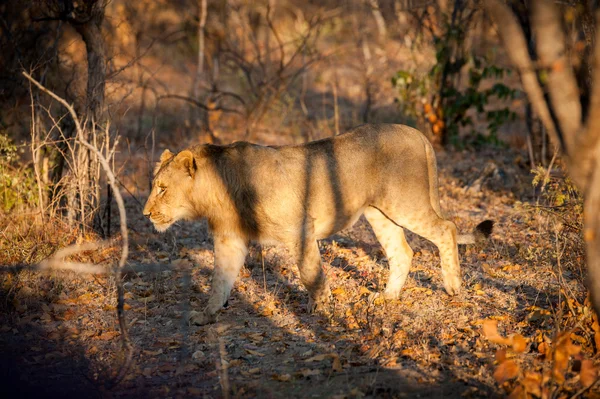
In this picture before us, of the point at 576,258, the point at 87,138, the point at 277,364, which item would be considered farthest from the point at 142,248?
the point at 576,258

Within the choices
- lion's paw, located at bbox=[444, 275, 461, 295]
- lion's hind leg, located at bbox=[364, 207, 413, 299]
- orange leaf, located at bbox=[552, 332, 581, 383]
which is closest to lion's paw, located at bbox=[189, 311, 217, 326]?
lion's hind leg, located at bbox=[364, 207, 413, 299]

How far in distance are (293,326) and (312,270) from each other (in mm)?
543

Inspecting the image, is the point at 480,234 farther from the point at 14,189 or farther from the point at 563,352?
the point at 14,189

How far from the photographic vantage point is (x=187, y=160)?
236 inches

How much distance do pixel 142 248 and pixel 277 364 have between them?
3.72 m

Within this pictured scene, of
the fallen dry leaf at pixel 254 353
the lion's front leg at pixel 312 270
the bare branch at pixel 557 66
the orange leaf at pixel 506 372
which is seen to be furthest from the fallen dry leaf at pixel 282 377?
the bare branch at pixel 557 66

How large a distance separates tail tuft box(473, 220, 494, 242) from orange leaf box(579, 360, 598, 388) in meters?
2.62

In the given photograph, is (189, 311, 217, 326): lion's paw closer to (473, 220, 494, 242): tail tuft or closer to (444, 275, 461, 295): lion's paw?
(444, 275, 461, 295): lion's paw

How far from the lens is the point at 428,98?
13992mm

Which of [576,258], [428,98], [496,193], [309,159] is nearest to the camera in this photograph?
[576,258]

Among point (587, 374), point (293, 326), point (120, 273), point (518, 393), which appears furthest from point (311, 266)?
point (587, 374)

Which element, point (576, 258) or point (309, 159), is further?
point (309, 159)

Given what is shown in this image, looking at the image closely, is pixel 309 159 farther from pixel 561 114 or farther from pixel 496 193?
pixel 496 193

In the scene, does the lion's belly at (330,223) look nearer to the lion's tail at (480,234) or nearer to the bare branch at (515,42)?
the lion's tail at (480,234)
